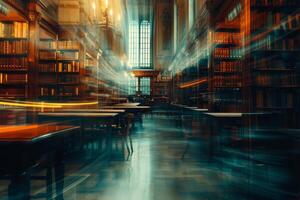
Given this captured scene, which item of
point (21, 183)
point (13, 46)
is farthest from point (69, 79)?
point (21, 183)

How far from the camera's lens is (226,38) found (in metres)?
6.01

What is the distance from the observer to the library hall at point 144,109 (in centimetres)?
266

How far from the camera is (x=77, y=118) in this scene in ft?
14.5

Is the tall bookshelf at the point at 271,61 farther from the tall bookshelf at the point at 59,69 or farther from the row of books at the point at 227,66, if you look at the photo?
the tall bookshelf at the point at 59,69

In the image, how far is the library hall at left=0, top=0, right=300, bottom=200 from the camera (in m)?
2.66

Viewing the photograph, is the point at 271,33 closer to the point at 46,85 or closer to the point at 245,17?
the point at 245,17

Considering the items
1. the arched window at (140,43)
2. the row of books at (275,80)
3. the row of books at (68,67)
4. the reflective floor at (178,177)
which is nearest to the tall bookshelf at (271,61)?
the row of books at (275,80)

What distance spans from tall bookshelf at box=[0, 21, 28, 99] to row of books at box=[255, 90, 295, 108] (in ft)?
14.3

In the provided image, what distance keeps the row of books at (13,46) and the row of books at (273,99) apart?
4.44m

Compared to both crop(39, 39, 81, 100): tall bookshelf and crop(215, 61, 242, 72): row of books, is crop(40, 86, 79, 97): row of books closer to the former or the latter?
crop(39, 39, 81, 100): tall bookshelf

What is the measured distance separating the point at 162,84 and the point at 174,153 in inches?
572

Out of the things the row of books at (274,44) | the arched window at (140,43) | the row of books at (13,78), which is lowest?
the row of books at (13,78)

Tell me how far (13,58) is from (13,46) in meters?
0.24

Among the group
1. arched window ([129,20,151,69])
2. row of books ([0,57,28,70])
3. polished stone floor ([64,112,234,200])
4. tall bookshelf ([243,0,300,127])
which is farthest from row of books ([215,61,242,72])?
arched window ([129,20,151,69])
